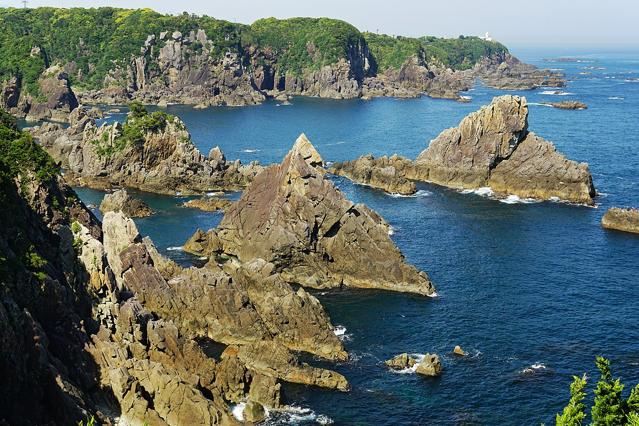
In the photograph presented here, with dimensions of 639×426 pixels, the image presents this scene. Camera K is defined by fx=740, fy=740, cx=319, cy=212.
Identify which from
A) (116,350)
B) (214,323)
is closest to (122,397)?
(116,350)

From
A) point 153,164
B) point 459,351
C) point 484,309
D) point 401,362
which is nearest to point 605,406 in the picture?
point 401,362

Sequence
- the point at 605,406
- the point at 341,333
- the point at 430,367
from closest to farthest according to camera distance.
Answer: the point at 605,406 → the point at 430,367 → the point at 341,333

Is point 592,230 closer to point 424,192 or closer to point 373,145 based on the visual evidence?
point 424,192

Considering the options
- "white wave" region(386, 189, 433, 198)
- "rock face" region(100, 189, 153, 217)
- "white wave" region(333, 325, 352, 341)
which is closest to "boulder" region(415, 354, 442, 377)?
"white wave" region(333, 325, 352, 341)

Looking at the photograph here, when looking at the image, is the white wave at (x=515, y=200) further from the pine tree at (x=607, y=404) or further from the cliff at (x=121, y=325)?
the pine tree at (x=607, y=404)

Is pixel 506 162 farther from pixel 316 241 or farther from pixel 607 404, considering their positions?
pixel 607 404

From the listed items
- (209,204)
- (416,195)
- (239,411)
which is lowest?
(239,411)
